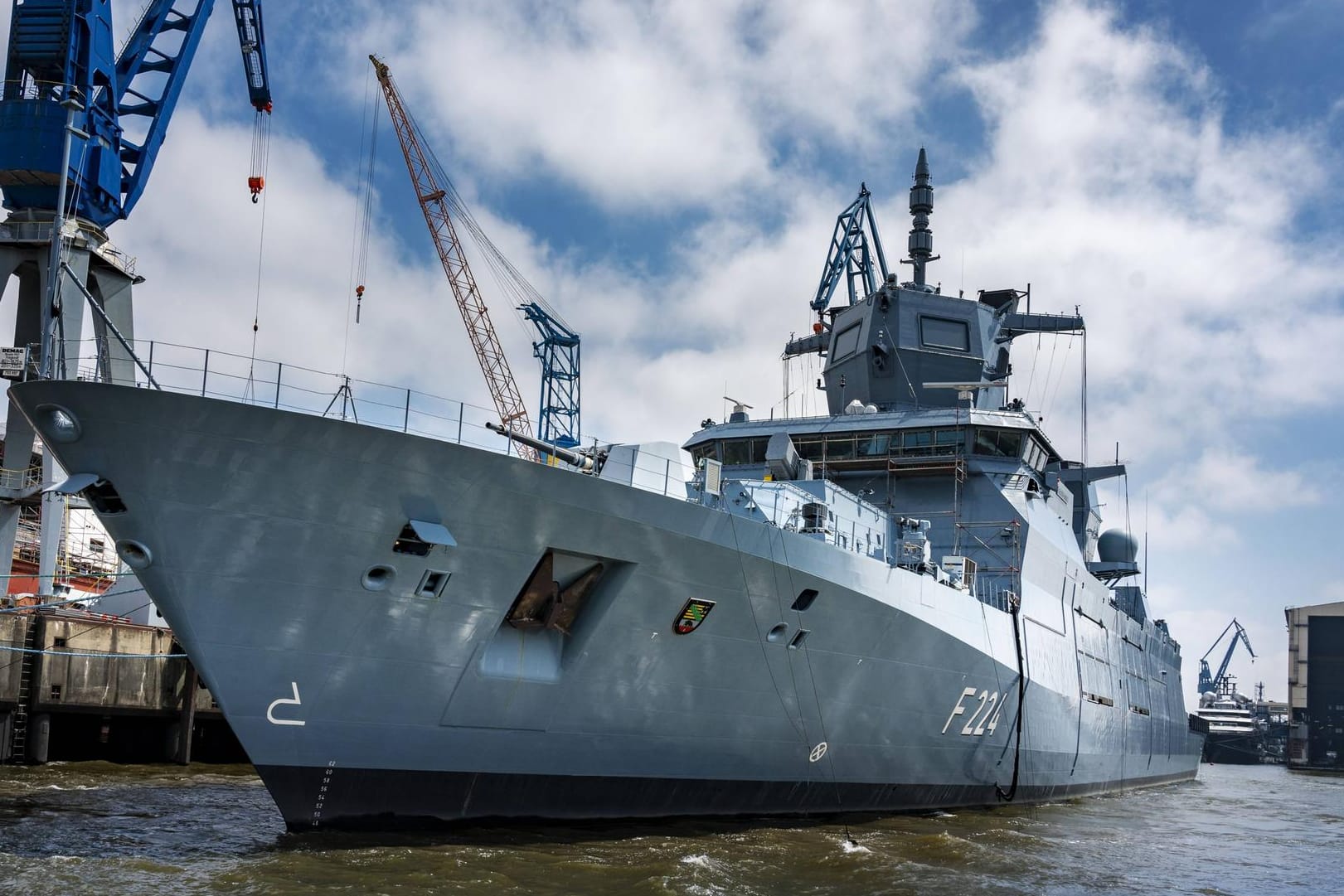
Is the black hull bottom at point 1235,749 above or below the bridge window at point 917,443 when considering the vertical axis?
below

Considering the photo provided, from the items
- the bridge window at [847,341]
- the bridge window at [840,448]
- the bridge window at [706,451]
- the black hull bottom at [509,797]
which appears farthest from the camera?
the bridge window at [847,341]

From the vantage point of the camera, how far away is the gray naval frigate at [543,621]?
31.7ft

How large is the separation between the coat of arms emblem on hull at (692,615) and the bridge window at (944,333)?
11943mm

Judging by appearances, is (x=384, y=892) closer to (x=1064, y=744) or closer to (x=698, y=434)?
(x=698, y=434)

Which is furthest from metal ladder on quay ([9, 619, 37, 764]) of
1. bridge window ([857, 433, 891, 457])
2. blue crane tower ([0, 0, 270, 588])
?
bridge window ([857, 433, 891, 457])

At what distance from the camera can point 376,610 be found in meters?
10.1

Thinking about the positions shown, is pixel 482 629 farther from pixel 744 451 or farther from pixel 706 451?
pixel 706 451

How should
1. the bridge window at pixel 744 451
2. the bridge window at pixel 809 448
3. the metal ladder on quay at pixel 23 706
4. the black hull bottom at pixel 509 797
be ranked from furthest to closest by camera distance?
the bridge window at pixel 809 448
the bridge window at pixel 744 451
the metal ladder on quay at pixel 23 706
the black hull bottom at pixel 509 797

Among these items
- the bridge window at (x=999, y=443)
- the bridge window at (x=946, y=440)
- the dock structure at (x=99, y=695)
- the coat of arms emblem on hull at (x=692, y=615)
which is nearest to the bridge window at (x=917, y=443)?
the bridge window at (x=946, y=440)

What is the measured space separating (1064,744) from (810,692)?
28.8 feet

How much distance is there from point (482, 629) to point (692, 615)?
236cm

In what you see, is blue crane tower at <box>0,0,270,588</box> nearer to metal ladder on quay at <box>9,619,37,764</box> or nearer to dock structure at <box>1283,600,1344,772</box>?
metal ladder on quay at <box>9,619,37,764</box>

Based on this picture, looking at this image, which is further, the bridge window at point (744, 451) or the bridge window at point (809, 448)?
the bridge window at point (809, 448)

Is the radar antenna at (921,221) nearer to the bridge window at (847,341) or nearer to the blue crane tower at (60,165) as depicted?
the bridge window at (847,341)
